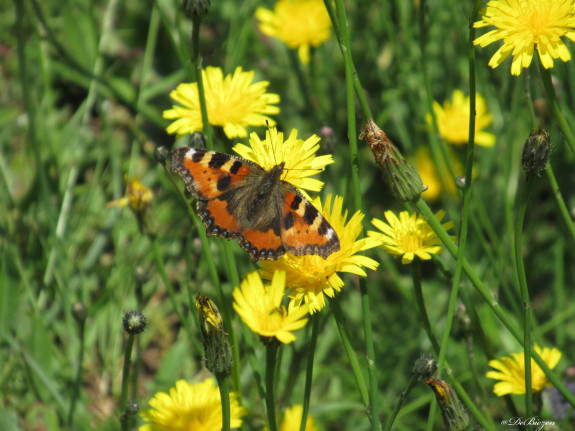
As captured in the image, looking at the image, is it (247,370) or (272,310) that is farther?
(247,370)

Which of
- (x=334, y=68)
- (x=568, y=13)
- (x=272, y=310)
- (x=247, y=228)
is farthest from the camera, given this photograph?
(x=334, y=68)

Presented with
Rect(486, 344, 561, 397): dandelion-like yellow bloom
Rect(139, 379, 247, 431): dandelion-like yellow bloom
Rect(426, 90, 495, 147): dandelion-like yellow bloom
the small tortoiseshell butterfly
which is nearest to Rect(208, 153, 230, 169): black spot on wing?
the small tortoiseshell butterfly

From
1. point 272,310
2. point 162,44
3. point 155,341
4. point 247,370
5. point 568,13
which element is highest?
point 162,44

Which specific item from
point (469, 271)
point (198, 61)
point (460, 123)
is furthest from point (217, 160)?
point (460, 123)

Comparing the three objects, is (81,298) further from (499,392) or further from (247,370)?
(499,392)

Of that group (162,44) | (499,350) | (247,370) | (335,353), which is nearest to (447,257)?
(499,350)

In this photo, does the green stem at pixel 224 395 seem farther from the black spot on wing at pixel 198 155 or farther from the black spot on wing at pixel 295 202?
the black spot on wing at pixel 198 155

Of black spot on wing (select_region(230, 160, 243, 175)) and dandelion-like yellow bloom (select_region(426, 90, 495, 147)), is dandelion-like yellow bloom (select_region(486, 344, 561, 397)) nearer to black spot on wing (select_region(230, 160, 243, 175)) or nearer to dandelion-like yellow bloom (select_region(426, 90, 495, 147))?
black spot on wing (select_region(230, 160, 243, 175))

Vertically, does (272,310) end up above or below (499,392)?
above
